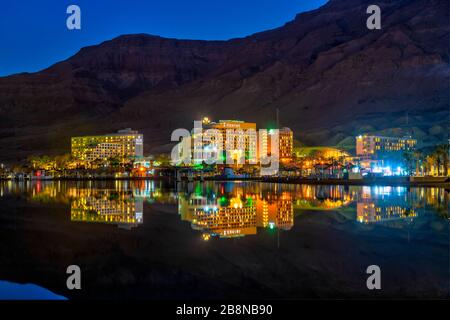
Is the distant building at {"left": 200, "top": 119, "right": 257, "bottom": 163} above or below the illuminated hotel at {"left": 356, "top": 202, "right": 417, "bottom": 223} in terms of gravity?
above

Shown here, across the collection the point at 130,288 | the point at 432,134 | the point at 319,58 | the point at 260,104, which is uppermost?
the point at 319,58

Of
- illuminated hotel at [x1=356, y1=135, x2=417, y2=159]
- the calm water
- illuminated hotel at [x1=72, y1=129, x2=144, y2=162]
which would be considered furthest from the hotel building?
the calm water

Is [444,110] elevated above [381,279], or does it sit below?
above

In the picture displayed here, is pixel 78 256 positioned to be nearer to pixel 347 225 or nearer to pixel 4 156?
pixel 347 225

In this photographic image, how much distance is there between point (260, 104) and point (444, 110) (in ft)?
226

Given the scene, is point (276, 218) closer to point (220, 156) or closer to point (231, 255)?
point (231, 255)

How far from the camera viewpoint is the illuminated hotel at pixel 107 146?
164125mm

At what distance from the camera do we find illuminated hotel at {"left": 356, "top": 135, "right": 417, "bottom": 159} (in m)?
117

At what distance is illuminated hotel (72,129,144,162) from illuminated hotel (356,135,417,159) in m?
72.9

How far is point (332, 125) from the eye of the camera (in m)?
142

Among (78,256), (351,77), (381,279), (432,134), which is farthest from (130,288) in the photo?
(351,77)

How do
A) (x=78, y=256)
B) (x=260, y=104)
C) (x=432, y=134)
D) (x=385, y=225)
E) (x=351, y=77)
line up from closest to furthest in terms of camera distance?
(x=78, y=256) → (x=385, y=225) → (x=432, y=134) → (x=351, y=77) → (x=260, y=104)

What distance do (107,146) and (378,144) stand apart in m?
92.7

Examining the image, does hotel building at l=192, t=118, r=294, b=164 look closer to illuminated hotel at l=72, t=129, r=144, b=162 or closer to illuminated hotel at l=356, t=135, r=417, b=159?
illuminated hotel at l=356, t=135, r=417, b=159
